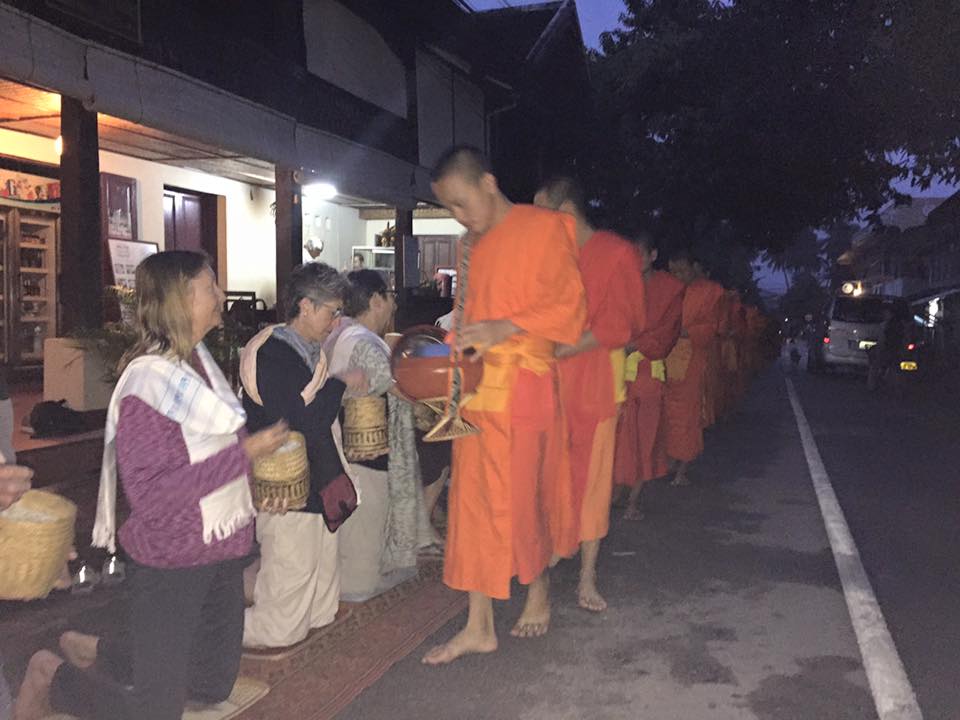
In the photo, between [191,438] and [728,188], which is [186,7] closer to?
[191,438]

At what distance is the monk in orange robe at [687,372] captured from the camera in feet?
24.8

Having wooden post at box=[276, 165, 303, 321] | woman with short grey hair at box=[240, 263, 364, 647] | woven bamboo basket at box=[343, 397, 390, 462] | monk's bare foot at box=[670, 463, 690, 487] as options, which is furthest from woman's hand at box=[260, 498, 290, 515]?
wooden post at box=[276, 165, 303, 321]

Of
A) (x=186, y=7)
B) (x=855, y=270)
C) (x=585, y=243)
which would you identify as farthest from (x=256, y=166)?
(x=855, y=270)

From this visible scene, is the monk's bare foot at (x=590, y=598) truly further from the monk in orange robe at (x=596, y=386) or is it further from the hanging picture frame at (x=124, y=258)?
the hanging picture frame at (x=124, y=258)

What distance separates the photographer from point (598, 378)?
4.60m

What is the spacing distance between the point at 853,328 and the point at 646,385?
56.5 ft

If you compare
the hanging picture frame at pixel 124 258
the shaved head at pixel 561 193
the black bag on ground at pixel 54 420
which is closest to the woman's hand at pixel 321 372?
the shaved head at pixel 561 193

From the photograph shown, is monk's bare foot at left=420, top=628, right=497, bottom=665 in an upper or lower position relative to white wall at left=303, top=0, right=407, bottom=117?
lower

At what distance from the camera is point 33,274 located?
428 inches

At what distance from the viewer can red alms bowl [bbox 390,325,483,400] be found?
3590mm

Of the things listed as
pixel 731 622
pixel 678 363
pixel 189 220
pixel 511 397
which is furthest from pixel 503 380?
pixel 189 220

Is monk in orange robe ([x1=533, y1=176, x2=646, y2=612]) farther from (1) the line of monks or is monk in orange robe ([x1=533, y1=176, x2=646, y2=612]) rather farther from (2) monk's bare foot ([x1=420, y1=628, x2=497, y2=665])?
(2) monk's bare foot ([x1=420, y1=628, x2=497, y2=665])

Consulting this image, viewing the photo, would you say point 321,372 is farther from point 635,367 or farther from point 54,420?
point 54,420

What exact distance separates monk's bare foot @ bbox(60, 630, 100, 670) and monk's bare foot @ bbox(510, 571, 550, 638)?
5.77 ft
